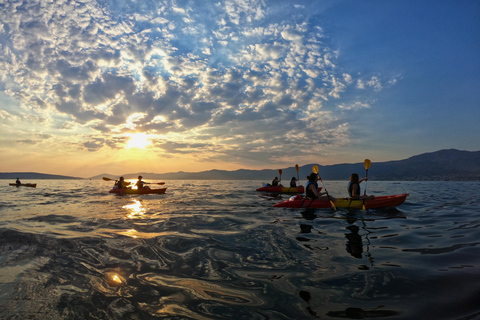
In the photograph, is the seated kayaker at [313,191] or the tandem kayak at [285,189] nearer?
the seated kayaker at [313,191]

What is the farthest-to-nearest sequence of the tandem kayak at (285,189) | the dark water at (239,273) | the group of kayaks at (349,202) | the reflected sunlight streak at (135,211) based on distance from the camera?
the tandem kayak at (285,189)
the group of kayaks at (349,202)
the reflected sunlight streak at (135,211)
the dark water at (239,273)

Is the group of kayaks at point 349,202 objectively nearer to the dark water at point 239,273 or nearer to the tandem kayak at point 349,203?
the tandem kayak at point 349,203

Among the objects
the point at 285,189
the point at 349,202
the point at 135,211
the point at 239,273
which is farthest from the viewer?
the point at 285,189

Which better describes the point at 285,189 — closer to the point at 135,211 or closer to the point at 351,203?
the point at 351,203

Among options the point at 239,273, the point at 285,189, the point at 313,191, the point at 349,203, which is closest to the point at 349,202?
the point at 349,203

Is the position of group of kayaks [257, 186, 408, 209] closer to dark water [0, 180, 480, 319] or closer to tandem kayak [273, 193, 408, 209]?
tandem kayak [273, 193, 408, 209]

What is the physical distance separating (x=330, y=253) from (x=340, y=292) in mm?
2135

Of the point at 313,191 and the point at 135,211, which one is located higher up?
the point at 313,191

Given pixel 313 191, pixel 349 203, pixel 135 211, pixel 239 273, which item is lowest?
pixel 135 211

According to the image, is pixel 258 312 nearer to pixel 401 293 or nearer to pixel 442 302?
pixel 401 293

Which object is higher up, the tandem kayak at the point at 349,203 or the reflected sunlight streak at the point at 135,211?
the tandem kayak at the point at 349,203

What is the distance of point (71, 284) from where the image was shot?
4.10 metres

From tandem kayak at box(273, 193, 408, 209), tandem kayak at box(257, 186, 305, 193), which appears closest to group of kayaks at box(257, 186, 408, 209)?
tandem kayak at box(273, 193, 408, 209)

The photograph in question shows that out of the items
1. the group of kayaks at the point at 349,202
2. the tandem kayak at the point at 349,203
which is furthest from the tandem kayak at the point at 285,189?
the tandem kayak at the point at 349,203
